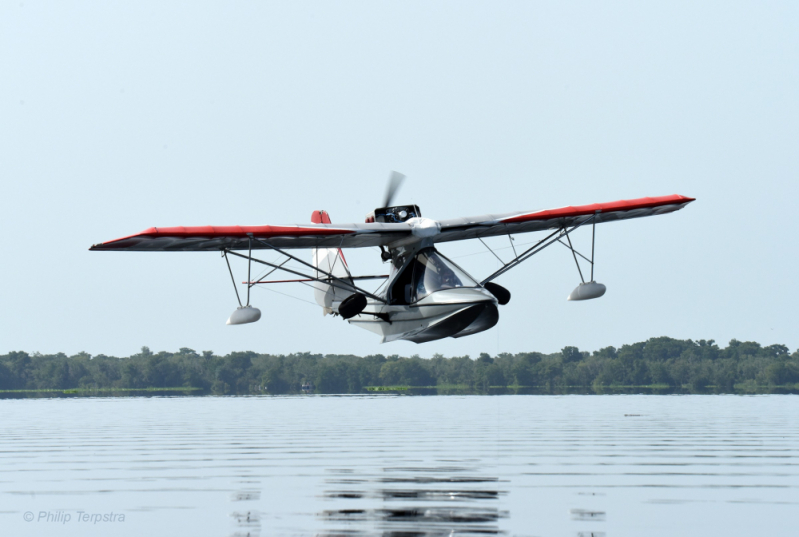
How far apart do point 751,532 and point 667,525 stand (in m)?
0.94

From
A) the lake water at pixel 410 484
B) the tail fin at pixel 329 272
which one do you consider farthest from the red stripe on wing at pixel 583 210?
the tail fin at pixel 329 272

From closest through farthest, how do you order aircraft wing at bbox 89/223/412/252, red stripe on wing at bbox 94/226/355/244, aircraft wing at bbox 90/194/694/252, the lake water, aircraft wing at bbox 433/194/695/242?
the lake water < red stripe on wing at bbox 94/226/355/244 < aircraft wing at bbox 89/223/412/252 < aircraft wing at bbox 90/194/694/252 < aircraft wing at bbox 433/194/695/242

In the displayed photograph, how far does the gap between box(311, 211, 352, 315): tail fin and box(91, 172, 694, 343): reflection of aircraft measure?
92.2 inches

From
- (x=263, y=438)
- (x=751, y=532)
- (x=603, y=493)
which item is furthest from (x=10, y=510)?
(x=263, y=438)

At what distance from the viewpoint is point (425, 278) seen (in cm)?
2619

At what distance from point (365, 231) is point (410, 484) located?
12558mm

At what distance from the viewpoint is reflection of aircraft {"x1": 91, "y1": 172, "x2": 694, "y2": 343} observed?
2477 cm

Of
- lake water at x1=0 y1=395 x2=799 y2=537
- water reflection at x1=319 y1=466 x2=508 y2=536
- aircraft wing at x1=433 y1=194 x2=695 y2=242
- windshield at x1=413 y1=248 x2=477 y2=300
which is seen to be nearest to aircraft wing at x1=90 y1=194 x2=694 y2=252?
aircraft wing at x1=433 y1=194 x2=695 y2=242

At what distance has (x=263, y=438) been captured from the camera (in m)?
26.9

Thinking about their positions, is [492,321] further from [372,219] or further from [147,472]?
[147,472]

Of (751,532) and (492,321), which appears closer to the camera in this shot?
(751,532)

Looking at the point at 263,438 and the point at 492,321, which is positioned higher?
the point at 492,321

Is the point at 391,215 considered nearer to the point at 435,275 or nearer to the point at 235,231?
the point at 435,275

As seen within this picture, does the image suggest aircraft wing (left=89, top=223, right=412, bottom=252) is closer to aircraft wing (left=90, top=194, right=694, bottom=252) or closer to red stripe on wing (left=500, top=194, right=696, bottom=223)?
aircraft wing (left=90, top=194, right=694, bottom=252)
